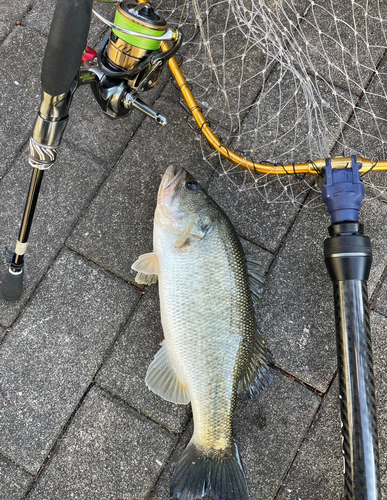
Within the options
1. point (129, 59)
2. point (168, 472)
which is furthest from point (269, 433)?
point (129, 59)

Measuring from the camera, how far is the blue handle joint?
2.63 meters

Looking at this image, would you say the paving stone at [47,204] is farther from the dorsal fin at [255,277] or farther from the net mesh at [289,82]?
the dorsal fin at [255,277]

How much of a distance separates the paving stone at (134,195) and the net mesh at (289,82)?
186 millimetres

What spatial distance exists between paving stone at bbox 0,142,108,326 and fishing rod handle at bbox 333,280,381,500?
5.98 feet

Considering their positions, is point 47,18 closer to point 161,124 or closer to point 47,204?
point 47,204

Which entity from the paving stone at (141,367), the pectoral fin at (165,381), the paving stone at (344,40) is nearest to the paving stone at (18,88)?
the paving stone at (141,367)

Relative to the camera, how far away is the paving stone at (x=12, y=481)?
2.83m

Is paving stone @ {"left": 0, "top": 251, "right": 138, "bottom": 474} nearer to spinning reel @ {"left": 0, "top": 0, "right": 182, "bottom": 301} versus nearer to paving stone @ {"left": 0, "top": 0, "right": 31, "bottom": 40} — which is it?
spinning reel @ {"left": 0, "top": 0, "right": 182, "bottom": 301}

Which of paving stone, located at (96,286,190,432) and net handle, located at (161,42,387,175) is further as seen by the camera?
paving stone, located at (96,286,190,432)

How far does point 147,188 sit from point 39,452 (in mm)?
1855

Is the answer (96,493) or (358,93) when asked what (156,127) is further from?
(96,493)

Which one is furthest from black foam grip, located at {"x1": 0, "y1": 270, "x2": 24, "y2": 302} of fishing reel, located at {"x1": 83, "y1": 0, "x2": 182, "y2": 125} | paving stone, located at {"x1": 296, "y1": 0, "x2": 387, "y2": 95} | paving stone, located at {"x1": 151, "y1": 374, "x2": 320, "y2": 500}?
paving stone, located at {"x1": 296, "y1": 0, "x2": 387, "y2": 95}

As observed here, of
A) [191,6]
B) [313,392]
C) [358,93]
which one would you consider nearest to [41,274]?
[313,392]

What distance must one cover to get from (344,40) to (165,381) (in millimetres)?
2800
